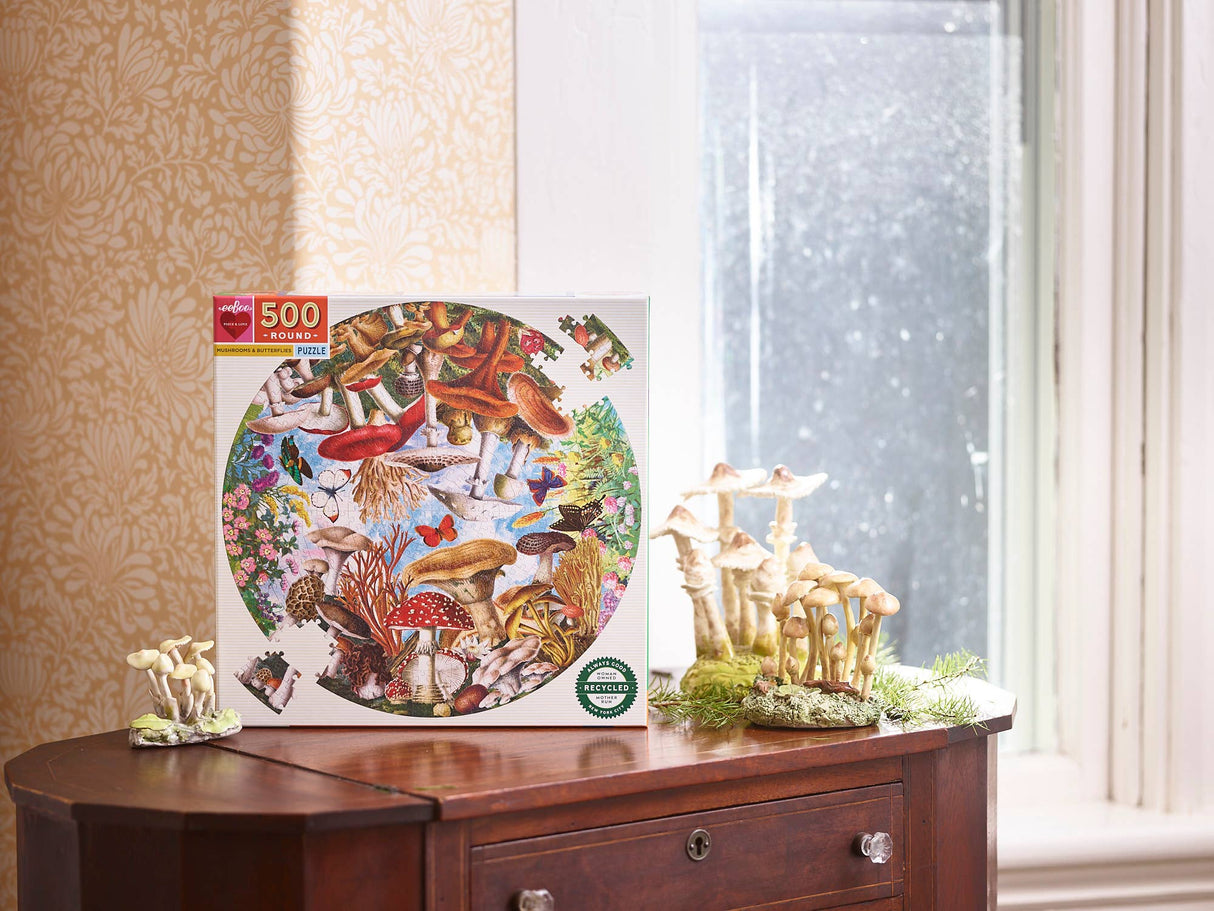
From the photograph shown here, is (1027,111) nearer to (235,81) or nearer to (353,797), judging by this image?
(235,81)

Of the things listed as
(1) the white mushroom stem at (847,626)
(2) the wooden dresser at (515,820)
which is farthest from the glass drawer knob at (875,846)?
(1) the white mushroom stem at (847,626)

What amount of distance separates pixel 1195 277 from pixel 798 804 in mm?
1018

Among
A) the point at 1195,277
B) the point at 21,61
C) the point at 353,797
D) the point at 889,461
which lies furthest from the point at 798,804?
the point at 21,61

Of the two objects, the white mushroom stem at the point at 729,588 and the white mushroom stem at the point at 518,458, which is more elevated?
the white mushroom stem at the point at 518,458

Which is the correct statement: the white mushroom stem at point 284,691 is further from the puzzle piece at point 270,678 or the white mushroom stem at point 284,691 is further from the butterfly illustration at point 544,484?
the butterfly illustration at point 544,484

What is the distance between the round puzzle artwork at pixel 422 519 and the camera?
971 millimetres

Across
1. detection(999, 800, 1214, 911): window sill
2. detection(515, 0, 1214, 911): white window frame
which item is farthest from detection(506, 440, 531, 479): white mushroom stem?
Result: detection(999, 800, 1214, 911): window sill

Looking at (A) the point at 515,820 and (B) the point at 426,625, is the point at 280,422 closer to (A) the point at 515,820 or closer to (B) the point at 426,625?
(B) the point at 426,625

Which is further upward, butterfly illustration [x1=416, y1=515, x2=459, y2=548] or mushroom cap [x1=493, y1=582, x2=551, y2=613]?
butterfly illustration [x1=416, y1=515, x2=459, y2=548]

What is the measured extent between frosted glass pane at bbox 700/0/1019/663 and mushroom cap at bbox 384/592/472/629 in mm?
609

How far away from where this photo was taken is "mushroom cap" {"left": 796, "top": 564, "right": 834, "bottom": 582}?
3.30 feet

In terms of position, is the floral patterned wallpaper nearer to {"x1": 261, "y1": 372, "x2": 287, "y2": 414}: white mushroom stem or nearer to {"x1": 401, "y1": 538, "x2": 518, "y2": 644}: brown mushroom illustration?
{"x1": 261, "y1": 372, "x2": 287, "y2": 414}: white mushroom stem

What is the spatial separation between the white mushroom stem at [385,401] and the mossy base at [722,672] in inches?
15.2

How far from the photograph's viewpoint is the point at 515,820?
2.65 ft
